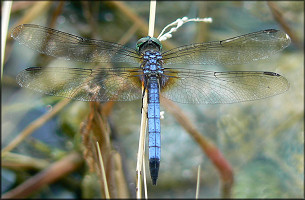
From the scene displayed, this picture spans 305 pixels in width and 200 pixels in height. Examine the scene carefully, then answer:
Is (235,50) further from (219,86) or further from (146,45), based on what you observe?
(146,45)

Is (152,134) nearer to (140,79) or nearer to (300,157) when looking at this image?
(140,79)

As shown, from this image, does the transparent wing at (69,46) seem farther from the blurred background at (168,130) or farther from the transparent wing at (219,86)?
the blurred background at (168,130)

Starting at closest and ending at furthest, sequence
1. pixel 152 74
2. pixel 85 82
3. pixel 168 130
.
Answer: pixel 85 82 < pixel 152 74 < pixel 168 130

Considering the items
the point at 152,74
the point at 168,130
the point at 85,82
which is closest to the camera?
the point at 85,82

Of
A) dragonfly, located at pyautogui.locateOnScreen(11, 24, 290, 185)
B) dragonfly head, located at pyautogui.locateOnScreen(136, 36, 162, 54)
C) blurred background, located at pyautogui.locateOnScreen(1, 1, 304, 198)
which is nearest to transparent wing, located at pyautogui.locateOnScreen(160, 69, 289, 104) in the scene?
dragonfly, located at pyautogui.locateOnScreen(11, 24, 290, 185)

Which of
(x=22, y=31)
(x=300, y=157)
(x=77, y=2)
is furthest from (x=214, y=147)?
(x=77, y=2)

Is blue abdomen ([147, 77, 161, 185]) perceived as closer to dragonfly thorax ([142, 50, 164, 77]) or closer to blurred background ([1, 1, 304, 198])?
dragonfly thorax ([142, 50, 164, 77])

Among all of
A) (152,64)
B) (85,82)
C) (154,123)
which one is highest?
(152,64)

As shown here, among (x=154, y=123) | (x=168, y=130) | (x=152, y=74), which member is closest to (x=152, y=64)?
(x=152, y=74)

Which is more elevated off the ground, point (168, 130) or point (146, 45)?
point (146, 45)
